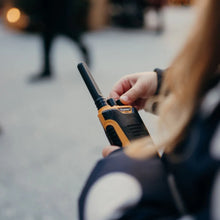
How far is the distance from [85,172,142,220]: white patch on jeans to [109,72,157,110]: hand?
0.31 metres

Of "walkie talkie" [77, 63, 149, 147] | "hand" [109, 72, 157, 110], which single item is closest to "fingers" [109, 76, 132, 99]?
"hand" [109, 72, 157, 110]

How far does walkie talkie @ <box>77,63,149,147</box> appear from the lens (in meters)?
0.72

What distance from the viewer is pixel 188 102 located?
1.63ft

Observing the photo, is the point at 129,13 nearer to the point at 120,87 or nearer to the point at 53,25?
the point at 53,25

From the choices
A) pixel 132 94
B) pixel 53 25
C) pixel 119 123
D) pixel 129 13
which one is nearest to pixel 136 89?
pixel 132 94

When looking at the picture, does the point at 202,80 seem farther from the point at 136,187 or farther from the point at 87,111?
the point at 87,111

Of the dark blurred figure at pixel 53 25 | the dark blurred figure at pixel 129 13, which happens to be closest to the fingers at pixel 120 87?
the dark blurred figure at pixel 53 25

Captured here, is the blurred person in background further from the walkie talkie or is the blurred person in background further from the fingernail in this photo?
the fingernail

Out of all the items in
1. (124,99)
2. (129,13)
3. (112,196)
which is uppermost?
(129,13)

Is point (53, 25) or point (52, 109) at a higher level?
point (53, 25)

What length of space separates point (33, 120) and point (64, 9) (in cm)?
178

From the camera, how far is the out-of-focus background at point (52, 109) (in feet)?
5.58

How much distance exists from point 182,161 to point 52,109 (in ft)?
8.03

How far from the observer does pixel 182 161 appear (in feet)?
1.57
